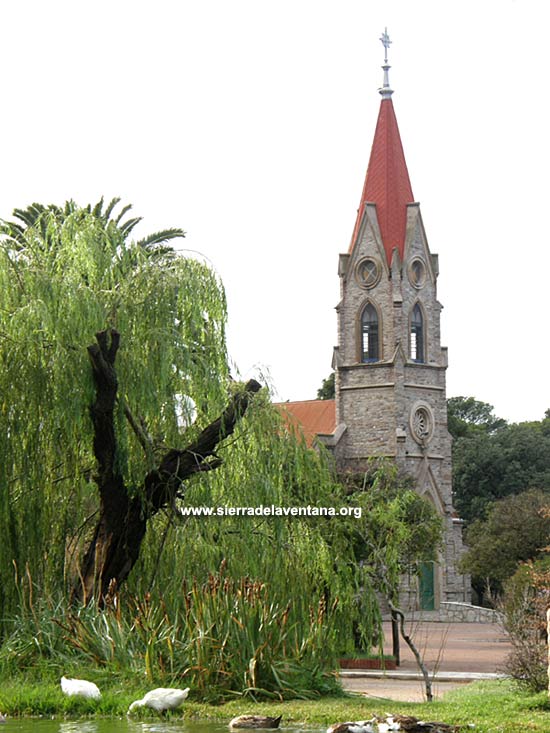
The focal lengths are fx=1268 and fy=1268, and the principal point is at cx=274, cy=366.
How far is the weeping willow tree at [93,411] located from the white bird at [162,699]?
3318 millimetres

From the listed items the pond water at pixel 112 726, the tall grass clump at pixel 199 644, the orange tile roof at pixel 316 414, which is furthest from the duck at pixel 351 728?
the orange tile roof at pixel 316 414

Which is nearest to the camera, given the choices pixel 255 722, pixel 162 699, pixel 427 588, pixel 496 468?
pixel 255 722

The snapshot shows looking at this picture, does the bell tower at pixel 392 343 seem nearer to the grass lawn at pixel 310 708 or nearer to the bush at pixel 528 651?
the bush at pixel 528 651

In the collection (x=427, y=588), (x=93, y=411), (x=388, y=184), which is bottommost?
(x=427, y=588)

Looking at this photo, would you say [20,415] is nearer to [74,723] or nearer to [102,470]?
[102,470]

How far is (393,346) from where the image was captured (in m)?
58.8

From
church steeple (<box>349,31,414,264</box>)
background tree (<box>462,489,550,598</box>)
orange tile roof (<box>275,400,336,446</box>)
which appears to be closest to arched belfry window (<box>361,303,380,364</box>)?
church steeple (<box>349,31,414,264</box>)

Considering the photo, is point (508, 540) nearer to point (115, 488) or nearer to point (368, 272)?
point (368, 272)

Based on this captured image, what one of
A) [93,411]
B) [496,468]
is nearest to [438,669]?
[93,411]

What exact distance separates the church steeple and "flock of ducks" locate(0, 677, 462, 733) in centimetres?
4569

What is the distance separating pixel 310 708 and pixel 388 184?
47.1m

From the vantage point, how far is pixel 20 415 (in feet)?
57.6

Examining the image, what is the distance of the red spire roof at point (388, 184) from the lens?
193 ft

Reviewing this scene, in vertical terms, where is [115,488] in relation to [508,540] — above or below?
below
